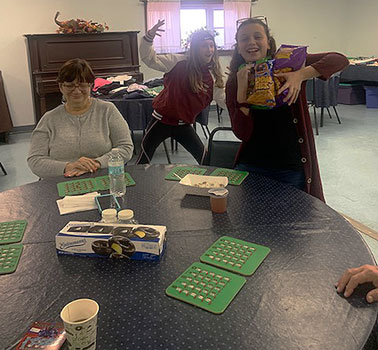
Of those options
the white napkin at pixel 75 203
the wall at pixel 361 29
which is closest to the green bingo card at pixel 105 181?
the white napkin at pixel 75 203

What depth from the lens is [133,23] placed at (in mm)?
6453

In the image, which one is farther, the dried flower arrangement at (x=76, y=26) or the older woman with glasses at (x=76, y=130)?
the dried flower arrangement at (x=76, y=26)

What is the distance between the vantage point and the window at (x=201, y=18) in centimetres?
681

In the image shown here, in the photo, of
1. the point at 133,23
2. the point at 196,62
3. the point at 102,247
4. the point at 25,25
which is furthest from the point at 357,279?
the point at 133,23

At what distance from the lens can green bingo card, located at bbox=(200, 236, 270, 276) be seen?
1.14 meters

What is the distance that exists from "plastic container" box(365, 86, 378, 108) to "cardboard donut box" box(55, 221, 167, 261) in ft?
22.4

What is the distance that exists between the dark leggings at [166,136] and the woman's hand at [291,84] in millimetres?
1272

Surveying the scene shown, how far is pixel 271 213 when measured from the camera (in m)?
1.46

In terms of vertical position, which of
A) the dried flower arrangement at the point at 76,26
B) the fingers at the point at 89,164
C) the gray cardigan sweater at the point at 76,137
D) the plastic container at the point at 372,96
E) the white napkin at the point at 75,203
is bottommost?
the plastic container at the point at 372,96

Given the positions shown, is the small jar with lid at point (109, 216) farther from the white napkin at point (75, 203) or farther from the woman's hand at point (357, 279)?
the woman's hand at point (357, 279)

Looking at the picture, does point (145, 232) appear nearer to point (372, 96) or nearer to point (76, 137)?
point (76, 137)

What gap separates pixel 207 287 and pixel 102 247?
34 centimetres

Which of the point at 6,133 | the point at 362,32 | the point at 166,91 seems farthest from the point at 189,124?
the point at 362,32

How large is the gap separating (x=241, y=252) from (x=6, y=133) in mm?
5031
